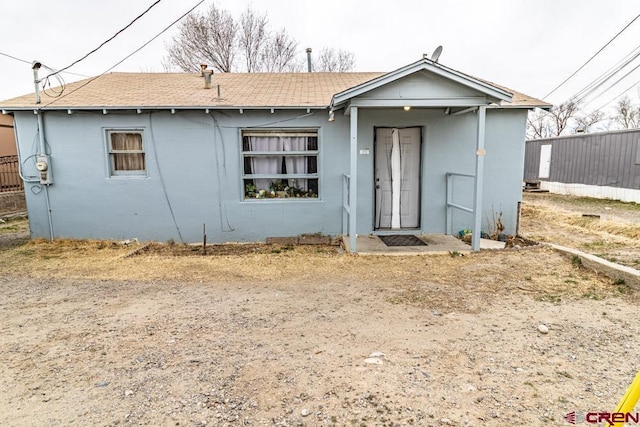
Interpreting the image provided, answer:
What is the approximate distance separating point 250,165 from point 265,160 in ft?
1.07

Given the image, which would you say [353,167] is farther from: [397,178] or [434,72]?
[434,72]

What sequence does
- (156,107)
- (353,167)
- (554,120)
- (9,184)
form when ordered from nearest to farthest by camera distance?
(353,167) → (156,107) → (9,184) → (554,120)

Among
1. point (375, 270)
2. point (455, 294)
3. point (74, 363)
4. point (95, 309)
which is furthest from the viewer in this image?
point (375, 270)

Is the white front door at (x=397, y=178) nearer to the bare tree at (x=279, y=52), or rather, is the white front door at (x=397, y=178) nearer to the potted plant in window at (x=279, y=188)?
the potted plant in window at (x=279, y=188)

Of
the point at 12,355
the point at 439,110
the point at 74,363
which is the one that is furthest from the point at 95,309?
the point at 439,110

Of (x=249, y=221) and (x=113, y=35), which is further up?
(x=113, y=35)

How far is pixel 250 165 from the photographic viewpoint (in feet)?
25.2

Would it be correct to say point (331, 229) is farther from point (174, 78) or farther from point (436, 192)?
point (174, 78)

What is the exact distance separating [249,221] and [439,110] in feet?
14.7

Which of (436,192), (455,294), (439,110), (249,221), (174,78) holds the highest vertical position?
(174,78)

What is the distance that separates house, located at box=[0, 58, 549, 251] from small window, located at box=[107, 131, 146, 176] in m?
0.02

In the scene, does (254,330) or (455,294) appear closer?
(254,330)

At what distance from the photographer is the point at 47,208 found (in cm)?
749

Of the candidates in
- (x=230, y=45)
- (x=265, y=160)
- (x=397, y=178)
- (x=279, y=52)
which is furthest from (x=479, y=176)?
(x=279, y=52)
